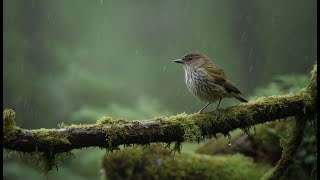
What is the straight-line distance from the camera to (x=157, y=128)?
201 inches

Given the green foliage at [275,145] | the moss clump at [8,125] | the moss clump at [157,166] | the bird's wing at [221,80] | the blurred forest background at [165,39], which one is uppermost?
the blurred forest background at [165,39]

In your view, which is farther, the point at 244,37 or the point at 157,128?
the point at 244,37

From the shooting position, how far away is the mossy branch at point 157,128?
4656 mm

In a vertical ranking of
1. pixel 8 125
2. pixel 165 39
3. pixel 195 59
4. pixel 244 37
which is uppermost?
pixel 165 39

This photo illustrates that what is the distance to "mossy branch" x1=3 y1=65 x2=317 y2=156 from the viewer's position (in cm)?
466

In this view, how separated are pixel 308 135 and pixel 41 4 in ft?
38.6

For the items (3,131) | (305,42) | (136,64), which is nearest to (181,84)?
(136,64)

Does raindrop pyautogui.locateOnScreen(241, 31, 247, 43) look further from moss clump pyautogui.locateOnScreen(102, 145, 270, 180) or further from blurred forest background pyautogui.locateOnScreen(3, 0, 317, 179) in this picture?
moss clump pyautogui.locateOnScreen(102, 145, 270, 180)

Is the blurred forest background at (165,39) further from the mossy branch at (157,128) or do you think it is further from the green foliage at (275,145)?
the mossy branch at (157,128)

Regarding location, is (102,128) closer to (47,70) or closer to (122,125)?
(122,125)

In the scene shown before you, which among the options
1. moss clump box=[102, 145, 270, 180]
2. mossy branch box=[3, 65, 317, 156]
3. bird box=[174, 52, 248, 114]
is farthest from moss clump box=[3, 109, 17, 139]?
moss clump box=[102, 145, 270, 180]

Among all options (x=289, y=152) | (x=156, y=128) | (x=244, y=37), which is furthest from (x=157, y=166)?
(x=244, y=37)

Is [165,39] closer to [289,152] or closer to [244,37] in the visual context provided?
[244,37]

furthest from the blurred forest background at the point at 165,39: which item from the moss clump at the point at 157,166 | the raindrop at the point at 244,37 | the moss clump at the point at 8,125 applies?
the moss clump at the point at 8,125
